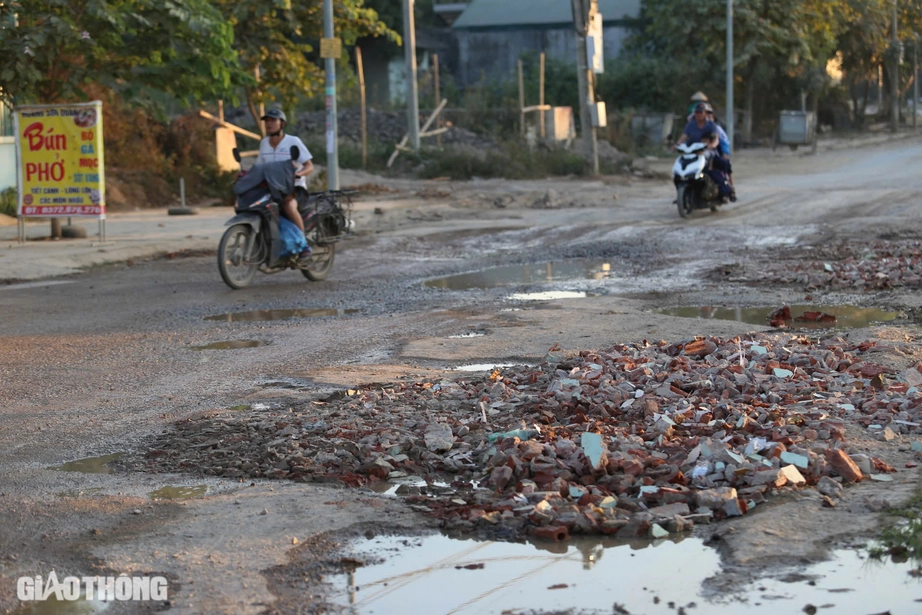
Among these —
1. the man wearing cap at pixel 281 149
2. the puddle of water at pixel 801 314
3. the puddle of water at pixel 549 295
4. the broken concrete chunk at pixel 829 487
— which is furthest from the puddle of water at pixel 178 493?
the man wearing cap at pixel 281 149

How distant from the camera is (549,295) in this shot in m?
11.3

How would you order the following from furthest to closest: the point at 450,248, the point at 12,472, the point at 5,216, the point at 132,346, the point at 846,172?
the point at 846,172 → the point at 5,216 → the point at 450,248 → the point at 132,346 → the point at 12,472

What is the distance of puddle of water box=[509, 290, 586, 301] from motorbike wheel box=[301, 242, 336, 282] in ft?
8.84

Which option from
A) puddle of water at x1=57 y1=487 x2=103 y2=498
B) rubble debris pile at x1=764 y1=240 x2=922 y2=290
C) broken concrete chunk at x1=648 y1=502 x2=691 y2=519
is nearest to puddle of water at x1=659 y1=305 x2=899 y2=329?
rubble debris pile at x1=764 y1=240 x2=922 y2=290

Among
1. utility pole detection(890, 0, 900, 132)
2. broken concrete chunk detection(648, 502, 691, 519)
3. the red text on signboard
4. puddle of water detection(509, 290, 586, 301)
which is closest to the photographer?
broken concrete chunk detection(648, 502, 691, 519)

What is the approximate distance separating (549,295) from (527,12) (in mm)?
43722

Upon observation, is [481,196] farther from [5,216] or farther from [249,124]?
[249,124]

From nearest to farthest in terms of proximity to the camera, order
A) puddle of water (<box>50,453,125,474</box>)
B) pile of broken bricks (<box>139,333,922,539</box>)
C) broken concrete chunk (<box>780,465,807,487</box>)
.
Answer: pile of broken bricks (<box>139,333,922,539</box>), broken concrete chunk (<box>780,465,807,487</box>), puddle of water (<box>50,453,125,474</box>)

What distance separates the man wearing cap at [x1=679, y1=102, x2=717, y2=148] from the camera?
1812cm

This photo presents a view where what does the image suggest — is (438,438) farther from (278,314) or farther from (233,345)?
(278,314)

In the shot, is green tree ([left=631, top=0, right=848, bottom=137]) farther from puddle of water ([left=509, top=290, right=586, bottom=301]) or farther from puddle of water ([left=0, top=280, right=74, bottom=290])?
puddle of water ([left=0, top=280, right=74, bottom=290])

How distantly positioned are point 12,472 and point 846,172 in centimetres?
2515

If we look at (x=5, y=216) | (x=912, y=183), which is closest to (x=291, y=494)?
(x=5, y=216)

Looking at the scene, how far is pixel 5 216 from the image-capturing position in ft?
61.2
